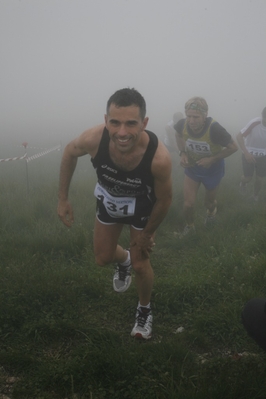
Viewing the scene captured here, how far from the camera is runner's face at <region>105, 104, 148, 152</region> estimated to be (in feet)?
9.53

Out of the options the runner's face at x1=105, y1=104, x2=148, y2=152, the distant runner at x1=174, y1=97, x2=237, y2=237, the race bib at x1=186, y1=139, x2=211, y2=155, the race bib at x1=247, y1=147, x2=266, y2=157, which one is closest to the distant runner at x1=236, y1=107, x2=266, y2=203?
the race bib at x1=247, y1=147, x2=266, y2=157

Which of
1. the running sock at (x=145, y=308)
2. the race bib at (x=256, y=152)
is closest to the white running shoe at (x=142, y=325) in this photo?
the running sock at (x=145, y=308)

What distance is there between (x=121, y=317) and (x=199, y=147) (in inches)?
129

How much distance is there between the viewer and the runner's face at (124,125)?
2.90m

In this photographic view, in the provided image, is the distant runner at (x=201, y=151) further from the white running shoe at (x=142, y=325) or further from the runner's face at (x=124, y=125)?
the runner's face at (x=124, y=125)

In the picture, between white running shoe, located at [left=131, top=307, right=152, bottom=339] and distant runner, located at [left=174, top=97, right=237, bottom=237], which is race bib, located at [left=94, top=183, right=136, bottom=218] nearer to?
white running shoe, located at [left=131, top=307, right=152, bottom=339]

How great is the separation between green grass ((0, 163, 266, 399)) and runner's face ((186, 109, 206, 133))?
63.3 inches

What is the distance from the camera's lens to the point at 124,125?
2.91m

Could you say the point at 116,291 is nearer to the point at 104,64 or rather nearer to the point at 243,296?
the point at 243,296

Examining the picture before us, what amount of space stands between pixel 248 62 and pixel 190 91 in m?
18.1

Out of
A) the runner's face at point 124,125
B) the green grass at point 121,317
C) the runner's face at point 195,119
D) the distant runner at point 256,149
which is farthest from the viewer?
the distant runner at point 256,149

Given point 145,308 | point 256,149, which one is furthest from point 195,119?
point 145,308

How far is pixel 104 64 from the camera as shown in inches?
2849

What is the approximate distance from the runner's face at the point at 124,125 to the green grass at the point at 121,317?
5.49ft
